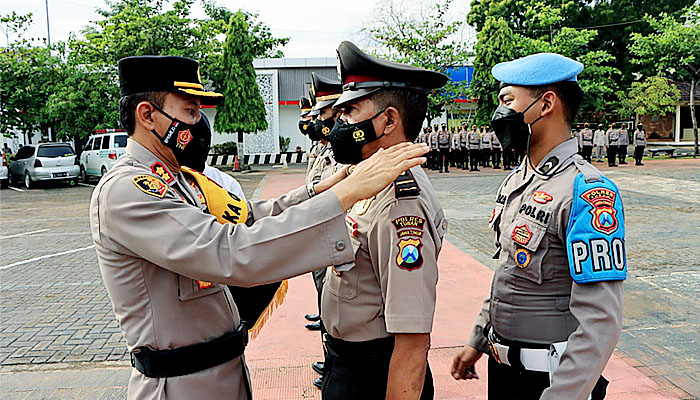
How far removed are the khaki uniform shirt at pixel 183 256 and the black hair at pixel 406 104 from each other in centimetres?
71

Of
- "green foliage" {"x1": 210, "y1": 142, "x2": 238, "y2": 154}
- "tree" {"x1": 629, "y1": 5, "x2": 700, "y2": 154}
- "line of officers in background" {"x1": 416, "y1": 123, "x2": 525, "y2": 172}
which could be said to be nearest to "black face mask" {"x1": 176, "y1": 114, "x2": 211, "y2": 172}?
"line of officers in background" {"x1": 416, "y1": 123, "x2": 525, "y2": 172}

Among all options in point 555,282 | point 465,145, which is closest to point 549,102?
point 555,282

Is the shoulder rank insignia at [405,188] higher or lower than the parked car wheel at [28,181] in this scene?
higher

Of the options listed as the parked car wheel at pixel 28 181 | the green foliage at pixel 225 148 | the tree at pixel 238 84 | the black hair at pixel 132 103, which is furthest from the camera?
the green foliage at pixel 225 148

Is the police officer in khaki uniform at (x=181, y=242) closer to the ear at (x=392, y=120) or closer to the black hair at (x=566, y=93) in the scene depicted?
the ear at (x=392, y=120)

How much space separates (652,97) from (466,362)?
28.4 m

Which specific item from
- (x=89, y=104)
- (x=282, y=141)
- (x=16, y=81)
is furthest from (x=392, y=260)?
(x=282, y=141)

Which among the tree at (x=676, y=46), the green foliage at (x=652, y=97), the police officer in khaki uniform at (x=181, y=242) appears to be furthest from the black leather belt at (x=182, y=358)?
the green foliage at (x=652, y=97)

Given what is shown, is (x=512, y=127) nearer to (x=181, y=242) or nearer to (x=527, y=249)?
(x=527, y=249)

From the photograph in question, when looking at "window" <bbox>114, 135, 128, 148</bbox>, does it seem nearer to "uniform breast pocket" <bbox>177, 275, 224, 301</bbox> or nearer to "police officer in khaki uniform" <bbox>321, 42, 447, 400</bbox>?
"police officer in khaki uniform" <bbox>321, 42, 447, 400</bbox>

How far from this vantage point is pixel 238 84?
2489 centimetres

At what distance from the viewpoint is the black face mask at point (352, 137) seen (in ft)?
7.15

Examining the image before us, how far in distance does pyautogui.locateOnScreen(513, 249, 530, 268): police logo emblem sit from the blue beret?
68 centimetres

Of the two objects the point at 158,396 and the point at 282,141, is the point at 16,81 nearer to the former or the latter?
the point at 282,141
